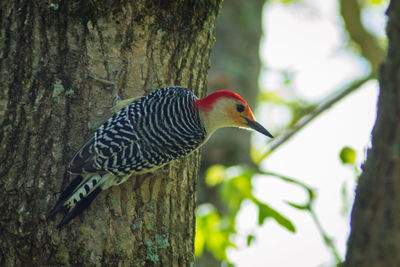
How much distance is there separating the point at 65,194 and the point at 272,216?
1717 mm

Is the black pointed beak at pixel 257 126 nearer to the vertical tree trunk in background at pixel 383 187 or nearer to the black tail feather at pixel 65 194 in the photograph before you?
the black tail feather at pixel 65 194

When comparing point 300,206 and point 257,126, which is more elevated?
point 257,126

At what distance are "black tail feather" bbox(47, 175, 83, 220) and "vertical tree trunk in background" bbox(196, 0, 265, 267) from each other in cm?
371

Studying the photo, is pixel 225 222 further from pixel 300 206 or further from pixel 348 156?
pixel 348 156

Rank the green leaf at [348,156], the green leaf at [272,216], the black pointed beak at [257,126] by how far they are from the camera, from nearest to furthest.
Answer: the green leaf at [348,156] < the green leaf at [272,216] < the black pointed beak at [257,126]

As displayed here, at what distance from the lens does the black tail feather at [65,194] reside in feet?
9.96

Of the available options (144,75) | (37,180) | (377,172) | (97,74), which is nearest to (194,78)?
(144,75)

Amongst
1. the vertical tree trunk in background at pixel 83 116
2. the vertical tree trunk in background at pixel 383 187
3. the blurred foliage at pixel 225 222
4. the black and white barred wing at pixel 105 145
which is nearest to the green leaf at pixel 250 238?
the blurred foliage at pixel 225 222

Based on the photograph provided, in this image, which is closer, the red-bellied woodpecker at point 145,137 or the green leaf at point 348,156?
the red-bellied woodpecker at point 145,137

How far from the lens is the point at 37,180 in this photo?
123 inches

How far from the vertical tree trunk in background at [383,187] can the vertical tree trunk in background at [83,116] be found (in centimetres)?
173

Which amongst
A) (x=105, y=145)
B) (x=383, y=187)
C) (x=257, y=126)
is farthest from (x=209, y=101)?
(x=383, y=187)

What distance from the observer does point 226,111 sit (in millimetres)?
4066

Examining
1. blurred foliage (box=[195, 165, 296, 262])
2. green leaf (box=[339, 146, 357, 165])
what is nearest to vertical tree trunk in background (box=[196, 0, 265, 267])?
blurred foliage (box=[195, 165, 296, 262])
